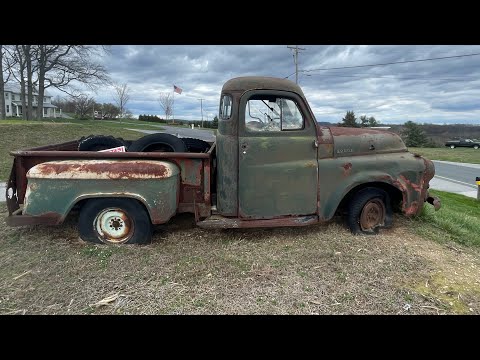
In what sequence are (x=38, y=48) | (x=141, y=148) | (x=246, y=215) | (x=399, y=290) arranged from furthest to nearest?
(x=38, y=48), (x=141, y=148), (x=246, y=215), (x=399, y=290)

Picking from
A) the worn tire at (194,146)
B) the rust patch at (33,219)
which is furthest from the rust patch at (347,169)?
the rust patch at (33,219)

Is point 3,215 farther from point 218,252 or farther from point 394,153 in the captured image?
point 394,153

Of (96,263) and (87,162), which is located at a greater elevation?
(87,162)

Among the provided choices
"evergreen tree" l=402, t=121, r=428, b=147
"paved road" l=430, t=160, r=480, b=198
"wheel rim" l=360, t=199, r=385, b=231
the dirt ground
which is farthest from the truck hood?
"evergreen tree" l=402, t=121, r=428, b=147

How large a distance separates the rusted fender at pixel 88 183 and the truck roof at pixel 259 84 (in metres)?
1.41

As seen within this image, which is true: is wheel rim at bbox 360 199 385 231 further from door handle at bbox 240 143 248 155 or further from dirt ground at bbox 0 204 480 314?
door handle at bbox 240 143 248 155

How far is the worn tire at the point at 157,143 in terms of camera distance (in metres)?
4.13

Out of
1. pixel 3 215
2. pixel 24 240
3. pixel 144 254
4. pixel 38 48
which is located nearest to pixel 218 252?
pixel 144 254

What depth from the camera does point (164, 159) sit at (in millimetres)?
3748

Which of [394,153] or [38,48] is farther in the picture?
[38,48]

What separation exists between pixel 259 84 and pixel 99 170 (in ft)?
7.65

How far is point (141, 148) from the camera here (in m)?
4.13

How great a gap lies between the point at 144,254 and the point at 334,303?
229cm

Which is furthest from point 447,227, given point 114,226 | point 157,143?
point 114,226
